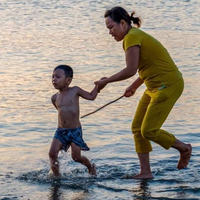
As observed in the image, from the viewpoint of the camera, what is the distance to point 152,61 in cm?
670

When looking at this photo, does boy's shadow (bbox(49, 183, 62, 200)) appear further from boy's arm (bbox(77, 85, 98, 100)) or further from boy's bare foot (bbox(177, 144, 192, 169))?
boy's bare foot (bbox(177, 144, 192, 169))

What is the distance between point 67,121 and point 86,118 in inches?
104

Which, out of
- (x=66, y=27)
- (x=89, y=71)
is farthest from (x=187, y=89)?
(x=66, y=27)

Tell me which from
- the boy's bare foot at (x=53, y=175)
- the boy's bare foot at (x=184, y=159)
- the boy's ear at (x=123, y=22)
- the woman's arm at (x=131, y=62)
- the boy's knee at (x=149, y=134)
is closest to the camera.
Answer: the woman's arm at (x=131, y=62)

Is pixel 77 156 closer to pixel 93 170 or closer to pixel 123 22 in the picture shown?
pixel 93 170

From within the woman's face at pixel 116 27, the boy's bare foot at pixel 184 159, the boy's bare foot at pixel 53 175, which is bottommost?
the boy's bare foot at pixel 53 175

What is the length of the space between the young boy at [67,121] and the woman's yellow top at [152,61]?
2.25ft

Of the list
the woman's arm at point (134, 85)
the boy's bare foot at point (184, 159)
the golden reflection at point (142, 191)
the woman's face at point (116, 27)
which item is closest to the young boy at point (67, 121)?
the woman's arm at point (134, 85)

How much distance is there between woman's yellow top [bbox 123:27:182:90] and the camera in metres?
6.62

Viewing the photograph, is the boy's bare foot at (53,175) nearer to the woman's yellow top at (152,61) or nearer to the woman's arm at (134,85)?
the woman's arm at (134,85)

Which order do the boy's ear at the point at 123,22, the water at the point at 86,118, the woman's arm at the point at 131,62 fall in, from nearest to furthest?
the woman's arm at the point at 131,62 → the boy's ear at the point at 123,22 → the water at the point at 86,118

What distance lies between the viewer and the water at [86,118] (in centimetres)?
692

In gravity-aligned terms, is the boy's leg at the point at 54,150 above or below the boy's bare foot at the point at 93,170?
above

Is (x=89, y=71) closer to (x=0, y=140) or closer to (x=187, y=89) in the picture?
(x=187, y=89)
